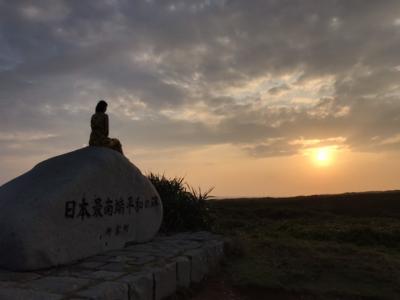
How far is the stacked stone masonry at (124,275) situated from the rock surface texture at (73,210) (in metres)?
0.20

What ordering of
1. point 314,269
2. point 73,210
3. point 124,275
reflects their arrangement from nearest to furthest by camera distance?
point 124,275
point 73,210
point 314,269

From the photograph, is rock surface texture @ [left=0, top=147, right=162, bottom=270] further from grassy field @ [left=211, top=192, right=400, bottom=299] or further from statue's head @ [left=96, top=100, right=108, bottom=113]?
grassy field @ [left=211, top=192, right=400, bottom=299]

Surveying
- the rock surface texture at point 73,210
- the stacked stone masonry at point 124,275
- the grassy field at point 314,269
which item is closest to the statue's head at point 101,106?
the rock surface texture at point 73,210

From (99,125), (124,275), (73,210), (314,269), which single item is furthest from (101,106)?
(314,269)

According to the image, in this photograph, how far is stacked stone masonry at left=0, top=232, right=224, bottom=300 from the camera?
4.67 meters

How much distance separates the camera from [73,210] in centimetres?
634

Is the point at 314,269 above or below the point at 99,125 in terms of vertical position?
below

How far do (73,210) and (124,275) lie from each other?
1.44 m

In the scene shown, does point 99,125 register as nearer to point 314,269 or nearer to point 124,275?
point 124,275

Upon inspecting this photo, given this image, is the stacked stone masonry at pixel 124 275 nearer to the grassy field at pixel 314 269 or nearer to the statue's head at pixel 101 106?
the grassy field at pixel 314 269

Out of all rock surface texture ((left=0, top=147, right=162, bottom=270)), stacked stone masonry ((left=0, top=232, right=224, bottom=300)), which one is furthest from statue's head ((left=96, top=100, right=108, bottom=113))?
stacked stone masonry ((left=0, top=232, right=224, bottom=300))

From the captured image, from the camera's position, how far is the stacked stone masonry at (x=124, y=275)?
15.3ft

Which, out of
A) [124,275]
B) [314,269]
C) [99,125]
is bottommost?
[314,269]

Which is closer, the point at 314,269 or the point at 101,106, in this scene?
the point at 314,269
